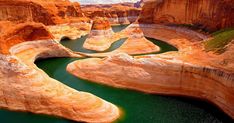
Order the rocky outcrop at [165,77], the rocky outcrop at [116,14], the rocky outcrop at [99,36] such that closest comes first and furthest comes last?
the rocky outcrop at [165,77]
the rocky outcrop at [99,36]
the rocky outcrop at [116,14]

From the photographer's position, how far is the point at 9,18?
69250 millimetres

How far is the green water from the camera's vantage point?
26.4m

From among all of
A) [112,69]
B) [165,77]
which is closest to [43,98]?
[112,69]

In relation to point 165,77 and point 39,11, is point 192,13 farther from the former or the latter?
point 39,11

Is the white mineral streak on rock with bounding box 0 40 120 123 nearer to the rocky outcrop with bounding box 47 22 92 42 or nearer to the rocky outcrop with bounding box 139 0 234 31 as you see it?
the rocky outcrop with bounding box 139 0 234 31

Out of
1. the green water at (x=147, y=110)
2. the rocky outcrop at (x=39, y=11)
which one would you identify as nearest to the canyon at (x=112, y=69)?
the green water at (x=147, y=110)

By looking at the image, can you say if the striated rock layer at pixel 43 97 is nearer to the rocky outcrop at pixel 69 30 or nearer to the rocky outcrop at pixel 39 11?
the rocky outcrop at pixel 39 11

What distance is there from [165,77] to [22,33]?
86.5ft

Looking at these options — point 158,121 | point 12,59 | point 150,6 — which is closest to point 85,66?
point 12,59

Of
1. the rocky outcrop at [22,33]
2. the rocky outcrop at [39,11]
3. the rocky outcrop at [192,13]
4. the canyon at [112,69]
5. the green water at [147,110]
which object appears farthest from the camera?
the rocky outcrop at [39,11]

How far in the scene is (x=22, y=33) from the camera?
44.7 m

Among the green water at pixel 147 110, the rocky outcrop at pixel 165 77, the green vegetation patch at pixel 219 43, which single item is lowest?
the green water at pixel 147 110

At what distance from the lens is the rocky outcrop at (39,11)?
68812 millimetres

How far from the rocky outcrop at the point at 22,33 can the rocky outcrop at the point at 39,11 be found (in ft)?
82.8
